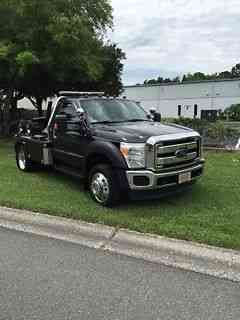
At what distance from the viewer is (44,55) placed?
1514cm

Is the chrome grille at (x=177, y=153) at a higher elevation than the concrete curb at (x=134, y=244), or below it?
higher

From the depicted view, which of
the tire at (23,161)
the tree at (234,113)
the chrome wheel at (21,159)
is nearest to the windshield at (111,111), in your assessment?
the tire at (23,161)

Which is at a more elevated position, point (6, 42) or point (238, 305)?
point (6, 42)

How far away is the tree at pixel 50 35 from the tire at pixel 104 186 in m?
8.19

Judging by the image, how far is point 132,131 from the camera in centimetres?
689

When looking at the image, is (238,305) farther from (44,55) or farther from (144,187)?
(44,55)

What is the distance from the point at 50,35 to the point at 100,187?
9454 mm

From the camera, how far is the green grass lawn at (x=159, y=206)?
5.55 meters

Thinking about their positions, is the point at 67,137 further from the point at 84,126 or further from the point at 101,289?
the point at 101,289

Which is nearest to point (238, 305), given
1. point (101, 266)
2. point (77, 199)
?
point (101, 266)

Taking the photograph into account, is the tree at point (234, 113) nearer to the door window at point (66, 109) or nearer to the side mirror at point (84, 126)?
the door window at point (66, 109)

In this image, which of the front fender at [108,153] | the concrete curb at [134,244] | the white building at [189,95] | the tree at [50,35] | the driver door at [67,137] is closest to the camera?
the concrete curb at [134,244]

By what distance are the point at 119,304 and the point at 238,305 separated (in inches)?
42.1

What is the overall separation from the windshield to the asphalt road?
321 cm
